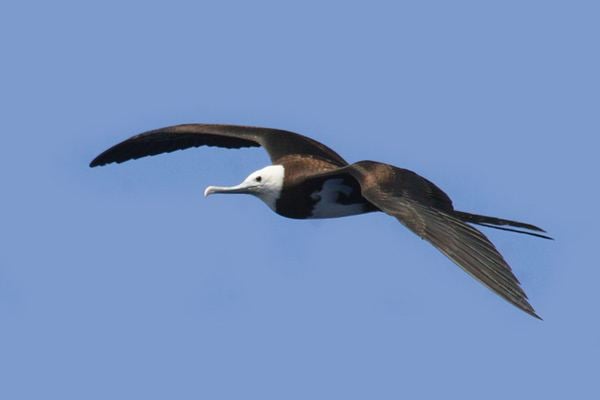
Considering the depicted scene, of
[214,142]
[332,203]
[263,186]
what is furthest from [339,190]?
[214,142]

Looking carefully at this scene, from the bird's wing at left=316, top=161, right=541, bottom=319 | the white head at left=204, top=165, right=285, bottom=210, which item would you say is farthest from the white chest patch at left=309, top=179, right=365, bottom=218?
the white head at left=204, top=165, right=285, bottom=210

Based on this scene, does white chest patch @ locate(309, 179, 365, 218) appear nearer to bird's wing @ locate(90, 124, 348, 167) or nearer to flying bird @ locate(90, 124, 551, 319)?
flying bird @ locate(90, 124, 551, 319)

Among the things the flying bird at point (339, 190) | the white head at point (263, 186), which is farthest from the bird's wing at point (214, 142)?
the white head at point (263, 186)

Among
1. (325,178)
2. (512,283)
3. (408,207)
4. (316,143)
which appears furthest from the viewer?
(316,143)

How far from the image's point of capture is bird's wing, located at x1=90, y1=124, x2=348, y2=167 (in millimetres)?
10867

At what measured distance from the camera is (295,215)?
10.3 m

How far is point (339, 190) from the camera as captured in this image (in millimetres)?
10094

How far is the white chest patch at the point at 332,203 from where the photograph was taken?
10086 mm

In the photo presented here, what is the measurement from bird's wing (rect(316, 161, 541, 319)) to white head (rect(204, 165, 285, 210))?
1.61 ft

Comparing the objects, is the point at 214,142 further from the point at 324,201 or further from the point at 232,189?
the point at 324,201

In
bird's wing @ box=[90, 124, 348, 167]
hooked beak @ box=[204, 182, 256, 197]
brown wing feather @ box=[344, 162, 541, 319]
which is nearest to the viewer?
brown wing feather @ box=[344, 162, 541, 319]

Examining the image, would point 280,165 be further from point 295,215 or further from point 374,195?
point 374,195

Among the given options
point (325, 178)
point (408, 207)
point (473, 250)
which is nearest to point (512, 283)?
point (473, 250)

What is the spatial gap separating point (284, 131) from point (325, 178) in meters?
1.09
